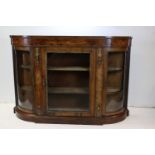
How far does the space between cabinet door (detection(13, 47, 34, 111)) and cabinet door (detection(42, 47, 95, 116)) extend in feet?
0.51

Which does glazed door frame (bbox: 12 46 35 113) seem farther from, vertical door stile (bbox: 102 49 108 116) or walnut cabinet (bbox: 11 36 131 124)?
vertical door stile (bbox: 102 49 108 116)

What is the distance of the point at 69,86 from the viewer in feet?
6.36

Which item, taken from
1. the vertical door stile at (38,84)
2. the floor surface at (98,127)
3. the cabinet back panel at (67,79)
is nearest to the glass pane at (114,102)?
the floor surface at (98,127)

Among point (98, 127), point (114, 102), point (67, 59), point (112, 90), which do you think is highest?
point (67, 59)

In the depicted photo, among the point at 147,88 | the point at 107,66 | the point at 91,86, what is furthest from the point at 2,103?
the point at 147,88

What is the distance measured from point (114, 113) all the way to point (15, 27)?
1.20 metres

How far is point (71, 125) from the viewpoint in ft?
5.99

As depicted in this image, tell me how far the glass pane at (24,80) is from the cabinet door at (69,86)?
17cm

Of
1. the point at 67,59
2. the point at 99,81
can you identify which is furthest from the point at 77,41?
the point at 99,81

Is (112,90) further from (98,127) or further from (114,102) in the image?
(98,127)

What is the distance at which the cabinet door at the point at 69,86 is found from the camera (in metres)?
1.76

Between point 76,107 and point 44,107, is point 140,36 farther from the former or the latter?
point 44,107

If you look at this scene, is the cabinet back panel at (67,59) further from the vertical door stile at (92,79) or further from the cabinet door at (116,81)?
the cabinet door at (116,81)

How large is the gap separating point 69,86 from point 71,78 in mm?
70
